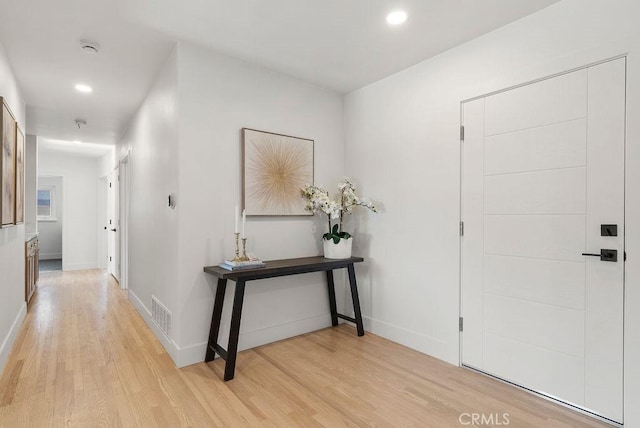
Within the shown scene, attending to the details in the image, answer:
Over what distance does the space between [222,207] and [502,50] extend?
2.36 meters

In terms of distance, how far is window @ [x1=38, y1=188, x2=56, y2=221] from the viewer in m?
8.67

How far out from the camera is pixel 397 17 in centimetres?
226

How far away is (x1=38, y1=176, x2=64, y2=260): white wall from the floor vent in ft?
24.0

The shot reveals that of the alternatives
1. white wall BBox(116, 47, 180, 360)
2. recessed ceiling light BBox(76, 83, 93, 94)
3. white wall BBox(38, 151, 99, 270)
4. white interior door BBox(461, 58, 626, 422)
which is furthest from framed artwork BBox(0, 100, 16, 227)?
white wall BBox(38, 151, 99, 270)

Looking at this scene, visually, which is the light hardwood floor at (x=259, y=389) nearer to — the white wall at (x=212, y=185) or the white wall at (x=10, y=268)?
the white wall at (x=10, y=268)

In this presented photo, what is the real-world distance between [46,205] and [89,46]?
8.17 meters

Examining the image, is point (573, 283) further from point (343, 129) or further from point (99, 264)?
point (99, 264)

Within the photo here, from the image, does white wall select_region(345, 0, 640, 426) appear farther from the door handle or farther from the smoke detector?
the smoke detector

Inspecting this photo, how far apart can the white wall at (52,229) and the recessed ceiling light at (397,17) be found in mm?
9424

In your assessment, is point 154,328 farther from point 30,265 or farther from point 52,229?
point 52,229

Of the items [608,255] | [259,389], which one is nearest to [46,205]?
[259,389]

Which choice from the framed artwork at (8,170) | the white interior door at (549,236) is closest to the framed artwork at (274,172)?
the white interior door at (549,236)

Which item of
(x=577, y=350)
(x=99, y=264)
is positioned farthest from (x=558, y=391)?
(x=99, y=264)

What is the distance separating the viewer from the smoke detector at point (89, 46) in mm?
2576
